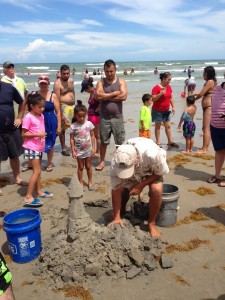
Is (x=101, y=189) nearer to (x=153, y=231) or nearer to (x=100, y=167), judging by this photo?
(x=100, y=167)

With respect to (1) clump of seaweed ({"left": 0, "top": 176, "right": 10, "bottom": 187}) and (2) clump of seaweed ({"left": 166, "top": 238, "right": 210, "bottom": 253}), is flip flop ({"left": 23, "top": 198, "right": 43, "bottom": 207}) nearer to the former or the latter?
(1) clump of seaweed ({"left": 0, "top": 176, "right": 10, "bottom": 187})

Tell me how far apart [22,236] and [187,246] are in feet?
6.55

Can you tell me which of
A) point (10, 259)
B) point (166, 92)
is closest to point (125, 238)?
point (10, 259)

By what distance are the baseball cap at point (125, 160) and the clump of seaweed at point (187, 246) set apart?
1.11m

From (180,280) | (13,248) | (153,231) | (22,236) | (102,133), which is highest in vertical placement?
(102,133)

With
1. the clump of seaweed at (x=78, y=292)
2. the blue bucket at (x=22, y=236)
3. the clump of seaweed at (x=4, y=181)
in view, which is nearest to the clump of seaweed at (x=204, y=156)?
the clump of seaweed at (x=4, y=181)

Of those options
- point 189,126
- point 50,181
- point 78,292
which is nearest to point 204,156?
point 189,126

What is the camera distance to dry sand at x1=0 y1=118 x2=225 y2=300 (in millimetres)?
3076

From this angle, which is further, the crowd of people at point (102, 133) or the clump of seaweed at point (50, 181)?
the clump of seaweed at point (50, 181)

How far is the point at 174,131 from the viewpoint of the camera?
1031 centimetres

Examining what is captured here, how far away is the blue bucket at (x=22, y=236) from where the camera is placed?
11.0ft

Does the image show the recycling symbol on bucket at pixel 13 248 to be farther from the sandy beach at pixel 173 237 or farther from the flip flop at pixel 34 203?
the flip flop at pixel 34 203

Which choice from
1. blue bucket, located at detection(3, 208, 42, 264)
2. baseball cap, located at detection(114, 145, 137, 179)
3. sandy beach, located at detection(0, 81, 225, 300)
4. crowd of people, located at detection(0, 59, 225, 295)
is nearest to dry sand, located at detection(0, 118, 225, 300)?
sandy beach, located at detection(0, 81, 225, 300)

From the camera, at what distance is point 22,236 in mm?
3393
